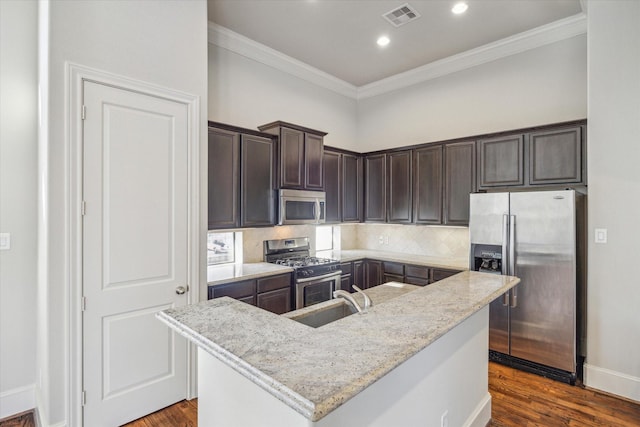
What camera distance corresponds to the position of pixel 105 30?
7.36ft

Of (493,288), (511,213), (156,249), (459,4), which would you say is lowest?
(493,288)

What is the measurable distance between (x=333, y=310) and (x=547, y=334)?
2.33 metres

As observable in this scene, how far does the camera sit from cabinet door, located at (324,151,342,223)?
4516mm

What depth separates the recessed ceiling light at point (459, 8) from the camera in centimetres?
316

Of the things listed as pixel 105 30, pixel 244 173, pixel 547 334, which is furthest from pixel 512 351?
pixel 105 30

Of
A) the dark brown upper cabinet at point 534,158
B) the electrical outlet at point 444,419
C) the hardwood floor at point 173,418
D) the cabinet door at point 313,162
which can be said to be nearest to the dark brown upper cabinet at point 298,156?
the cabinet door at point 313,162

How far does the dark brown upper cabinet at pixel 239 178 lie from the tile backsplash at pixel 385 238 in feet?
1.52

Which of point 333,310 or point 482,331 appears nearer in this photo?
point 333,310

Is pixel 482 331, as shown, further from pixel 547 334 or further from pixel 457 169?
pixel 457 169

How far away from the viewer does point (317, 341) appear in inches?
45.6

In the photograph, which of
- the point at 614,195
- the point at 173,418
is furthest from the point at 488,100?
the point at 173,418

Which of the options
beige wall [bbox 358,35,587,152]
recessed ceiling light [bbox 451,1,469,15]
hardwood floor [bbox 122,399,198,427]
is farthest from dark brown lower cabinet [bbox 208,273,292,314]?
recessed ceiling light [bbox 451,1,469,15]

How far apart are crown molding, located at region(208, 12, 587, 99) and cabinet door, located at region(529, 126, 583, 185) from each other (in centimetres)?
117

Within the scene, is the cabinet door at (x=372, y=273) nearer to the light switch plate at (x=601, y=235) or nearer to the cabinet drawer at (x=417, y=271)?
the cabinet drawer at (x=417, y=271)
